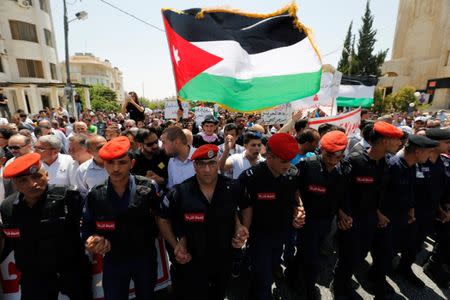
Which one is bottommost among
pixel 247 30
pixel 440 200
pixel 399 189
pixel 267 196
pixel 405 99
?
pixel 440 200

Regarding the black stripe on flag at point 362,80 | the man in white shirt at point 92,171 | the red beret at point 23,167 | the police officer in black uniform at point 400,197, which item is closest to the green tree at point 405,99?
the black stripe on flag at point 362,80

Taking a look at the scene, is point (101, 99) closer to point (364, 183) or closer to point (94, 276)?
point (94, 276)

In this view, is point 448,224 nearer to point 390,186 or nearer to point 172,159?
point 390,186

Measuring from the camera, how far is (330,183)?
2693 millimetres

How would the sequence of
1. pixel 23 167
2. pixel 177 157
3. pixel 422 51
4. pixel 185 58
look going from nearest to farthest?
pixel 23 167
pixel 185 58
pixel 177 157
pixel 422 51

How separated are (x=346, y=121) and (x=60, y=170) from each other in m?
5.30

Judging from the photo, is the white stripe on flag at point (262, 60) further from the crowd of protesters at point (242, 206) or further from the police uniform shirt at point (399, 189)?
the police uniform shirt at point (399, 189)

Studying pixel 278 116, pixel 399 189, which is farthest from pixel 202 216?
pixel 278 116

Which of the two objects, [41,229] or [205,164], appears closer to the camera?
[41,229]

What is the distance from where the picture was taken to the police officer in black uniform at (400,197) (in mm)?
2846

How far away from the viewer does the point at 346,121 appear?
539cm

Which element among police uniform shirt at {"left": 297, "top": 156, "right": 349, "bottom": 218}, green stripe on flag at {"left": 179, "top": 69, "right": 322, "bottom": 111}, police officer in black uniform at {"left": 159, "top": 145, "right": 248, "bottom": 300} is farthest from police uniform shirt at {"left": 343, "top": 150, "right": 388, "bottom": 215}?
police officer in black uniform at {"left": 159, "top": 145, "right": 248, "bottom": 300}

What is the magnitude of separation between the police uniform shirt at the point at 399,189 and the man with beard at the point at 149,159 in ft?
9.10

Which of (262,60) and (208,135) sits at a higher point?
(262,60)
